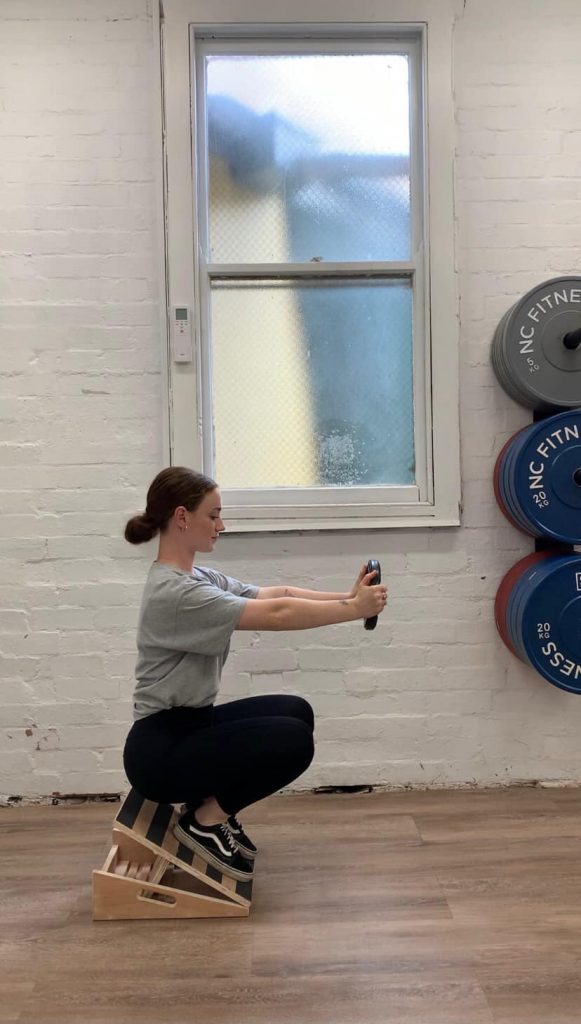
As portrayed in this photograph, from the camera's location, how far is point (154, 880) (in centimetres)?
204

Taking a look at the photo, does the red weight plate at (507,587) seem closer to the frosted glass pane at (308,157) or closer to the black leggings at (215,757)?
the black leggings at (215,757)

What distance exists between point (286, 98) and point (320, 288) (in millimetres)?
726

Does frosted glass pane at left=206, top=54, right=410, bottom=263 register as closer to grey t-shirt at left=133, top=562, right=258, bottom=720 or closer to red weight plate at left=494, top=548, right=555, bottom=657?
red weight plate at left=494, top=548, right=555, bottom=657

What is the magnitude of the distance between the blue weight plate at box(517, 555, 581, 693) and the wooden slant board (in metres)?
1.19

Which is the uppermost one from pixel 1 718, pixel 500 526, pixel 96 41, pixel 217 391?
pixel 96 41

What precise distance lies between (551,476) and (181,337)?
139 cm

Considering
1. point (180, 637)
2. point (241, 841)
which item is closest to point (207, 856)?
point (241, 841)

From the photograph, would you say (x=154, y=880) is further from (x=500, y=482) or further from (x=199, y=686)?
(x=500, y=482)

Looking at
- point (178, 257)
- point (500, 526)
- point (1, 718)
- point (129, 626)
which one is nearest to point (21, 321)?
point (178, 257)

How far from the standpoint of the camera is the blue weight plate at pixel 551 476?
265cm

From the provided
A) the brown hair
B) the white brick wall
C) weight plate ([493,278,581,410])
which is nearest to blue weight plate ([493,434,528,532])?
the white brick wall

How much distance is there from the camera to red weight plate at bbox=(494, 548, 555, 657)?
2.81 metres

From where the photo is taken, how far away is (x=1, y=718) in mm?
2857

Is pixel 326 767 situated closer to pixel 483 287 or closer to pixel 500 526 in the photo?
pixel 500 526
